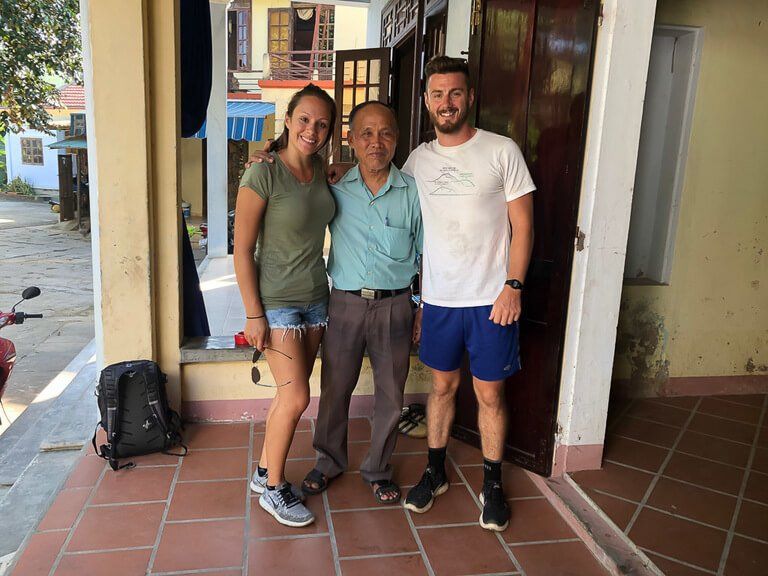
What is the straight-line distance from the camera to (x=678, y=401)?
3.94 metres

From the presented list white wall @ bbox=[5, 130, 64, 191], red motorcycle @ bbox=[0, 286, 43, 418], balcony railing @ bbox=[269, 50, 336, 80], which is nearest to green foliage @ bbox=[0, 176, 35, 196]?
white wall @ bbox=[5, 130, 64, 191]

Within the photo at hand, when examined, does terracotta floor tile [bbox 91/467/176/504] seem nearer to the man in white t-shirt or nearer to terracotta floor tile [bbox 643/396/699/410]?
the man in white t-shirt

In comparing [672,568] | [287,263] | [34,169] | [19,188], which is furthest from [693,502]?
[34,169]

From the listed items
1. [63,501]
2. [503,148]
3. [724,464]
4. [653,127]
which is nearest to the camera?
[503,148]

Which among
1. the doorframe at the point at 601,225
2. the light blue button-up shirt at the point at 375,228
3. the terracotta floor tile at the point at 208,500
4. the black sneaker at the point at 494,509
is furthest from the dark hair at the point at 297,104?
the black sneaker at the point at 494,509

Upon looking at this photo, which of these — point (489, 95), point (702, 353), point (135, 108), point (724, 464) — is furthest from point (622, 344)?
point (135, 108)

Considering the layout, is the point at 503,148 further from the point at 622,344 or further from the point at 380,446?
the point at 622,344

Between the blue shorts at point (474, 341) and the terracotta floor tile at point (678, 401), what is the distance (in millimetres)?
1904

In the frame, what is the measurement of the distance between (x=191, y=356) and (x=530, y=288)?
1806 mm

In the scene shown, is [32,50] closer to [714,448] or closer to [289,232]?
[289,232]

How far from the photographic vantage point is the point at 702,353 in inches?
158

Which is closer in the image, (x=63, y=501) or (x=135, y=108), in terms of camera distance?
(x=63, y=501)

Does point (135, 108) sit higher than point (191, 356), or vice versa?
point (135, 108)

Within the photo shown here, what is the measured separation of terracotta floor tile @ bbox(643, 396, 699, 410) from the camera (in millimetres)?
3871
